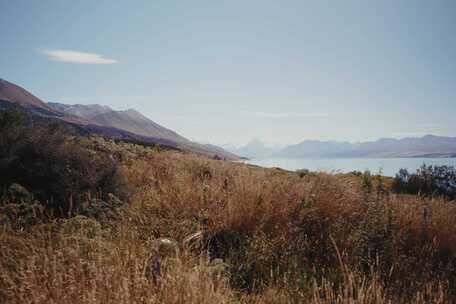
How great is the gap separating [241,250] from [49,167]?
133 inches

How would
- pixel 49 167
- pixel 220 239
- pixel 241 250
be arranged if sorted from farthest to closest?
pixel 49 167, pixel 220 239, pixel 241 250

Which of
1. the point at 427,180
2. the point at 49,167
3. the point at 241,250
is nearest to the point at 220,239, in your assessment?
the point at 241,250

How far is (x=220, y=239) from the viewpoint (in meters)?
3.92

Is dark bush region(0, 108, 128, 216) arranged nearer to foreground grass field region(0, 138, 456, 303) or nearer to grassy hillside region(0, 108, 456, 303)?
grassy hillside region(0, 108, 456, 303)

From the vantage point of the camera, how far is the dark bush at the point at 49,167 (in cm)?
397

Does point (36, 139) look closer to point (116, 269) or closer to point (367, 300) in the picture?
point (116, 269)

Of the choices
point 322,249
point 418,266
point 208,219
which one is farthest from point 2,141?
point 418,266

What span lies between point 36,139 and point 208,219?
10.8ft

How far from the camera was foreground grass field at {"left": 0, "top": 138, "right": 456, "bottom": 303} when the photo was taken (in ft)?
6.87

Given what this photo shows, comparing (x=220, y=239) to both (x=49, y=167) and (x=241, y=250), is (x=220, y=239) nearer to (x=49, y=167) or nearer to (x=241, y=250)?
(x=241, y=250)

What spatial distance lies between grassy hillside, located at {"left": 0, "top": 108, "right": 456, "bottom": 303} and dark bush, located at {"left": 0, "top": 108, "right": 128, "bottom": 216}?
0.07 feet

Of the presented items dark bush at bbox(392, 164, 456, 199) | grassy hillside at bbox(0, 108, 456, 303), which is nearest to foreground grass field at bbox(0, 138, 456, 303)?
grassy hillside at bbox(0, 108, 456, 303)

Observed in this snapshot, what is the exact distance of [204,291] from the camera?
2078 millimetres

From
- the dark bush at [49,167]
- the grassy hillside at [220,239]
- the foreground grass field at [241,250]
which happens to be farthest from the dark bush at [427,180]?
the dark bush at [49,167]
